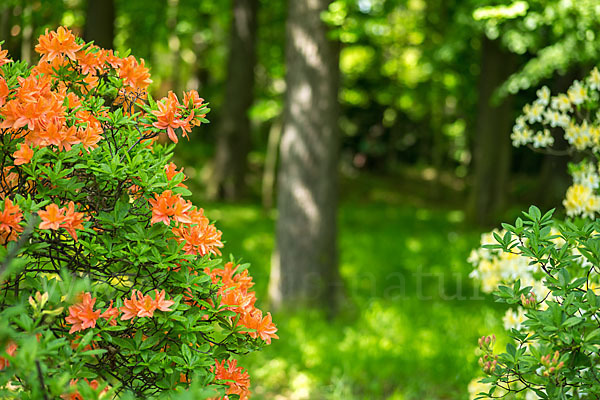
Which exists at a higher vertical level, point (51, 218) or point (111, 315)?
point (51, 218)

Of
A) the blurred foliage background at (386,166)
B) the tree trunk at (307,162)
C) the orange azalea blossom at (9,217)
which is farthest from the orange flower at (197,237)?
the tree trunk at (307,162)

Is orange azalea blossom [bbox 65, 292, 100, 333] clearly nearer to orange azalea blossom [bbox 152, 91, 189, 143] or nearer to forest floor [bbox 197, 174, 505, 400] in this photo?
orange azalea blossom [bbox 152, 91, 189, 143]

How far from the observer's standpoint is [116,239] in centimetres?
183

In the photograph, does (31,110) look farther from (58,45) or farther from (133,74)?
(133,74)

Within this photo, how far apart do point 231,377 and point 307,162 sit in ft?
13.8

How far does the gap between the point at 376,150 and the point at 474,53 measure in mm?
8494

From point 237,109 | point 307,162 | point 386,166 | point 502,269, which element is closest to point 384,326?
point 307,162

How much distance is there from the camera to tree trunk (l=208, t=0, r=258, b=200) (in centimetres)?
1195

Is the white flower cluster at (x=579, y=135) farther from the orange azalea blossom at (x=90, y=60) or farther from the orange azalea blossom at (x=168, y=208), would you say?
the orange azalea blossom at (x=90, y=60)

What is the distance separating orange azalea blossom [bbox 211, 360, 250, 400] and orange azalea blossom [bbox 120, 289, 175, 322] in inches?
12.9

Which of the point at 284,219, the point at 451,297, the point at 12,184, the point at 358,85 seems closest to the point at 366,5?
the point at 284,219

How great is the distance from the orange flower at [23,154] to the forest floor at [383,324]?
3288 millimetres

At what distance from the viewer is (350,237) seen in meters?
9.41

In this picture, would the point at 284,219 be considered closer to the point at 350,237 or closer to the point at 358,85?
the point at 350,237
